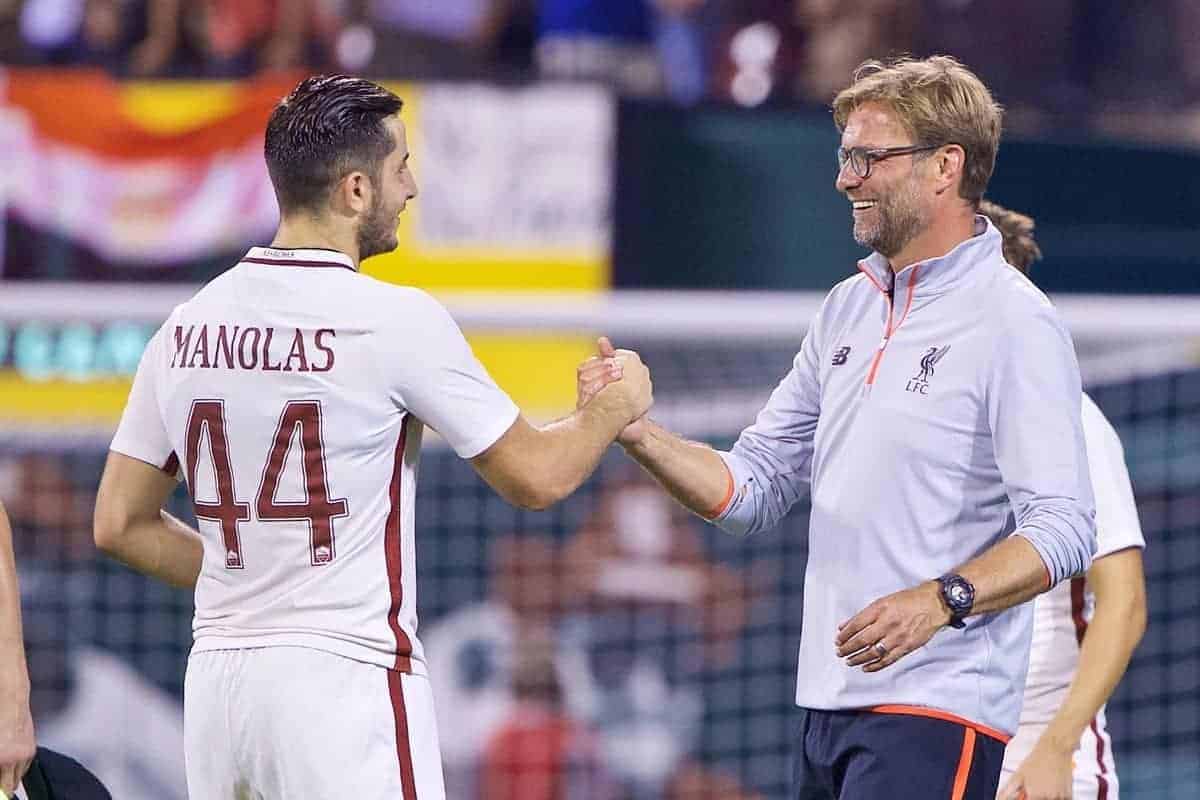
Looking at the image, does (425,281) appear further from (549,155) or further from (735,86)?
(735,86)

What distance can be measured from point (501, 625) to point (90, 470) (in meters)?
2.07

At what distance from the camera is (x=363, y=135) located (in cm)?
359

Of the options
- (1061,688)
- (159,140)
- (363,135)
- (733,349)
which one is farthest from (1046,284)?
(363,135)

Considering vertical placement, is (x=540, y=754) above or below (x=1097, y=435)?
below

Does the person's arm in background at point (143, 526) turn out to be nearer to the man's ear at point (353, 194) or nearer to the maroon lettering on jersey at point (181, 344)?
the maroon lettering on jersey at point (181, 344)

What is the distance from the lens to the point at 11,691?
12.2 feet

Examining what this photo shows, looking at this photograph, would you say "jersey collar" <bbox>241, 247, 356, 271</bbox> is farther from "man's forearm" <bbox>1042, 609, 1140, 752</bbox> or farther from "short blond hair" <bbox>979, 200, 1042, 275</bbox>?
"man's forearm" <bbox>1042, 609, 1140, 752</bbox>

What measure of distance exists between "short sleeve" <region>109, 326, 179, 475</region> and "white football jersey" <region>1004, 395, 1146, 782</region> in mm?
1842

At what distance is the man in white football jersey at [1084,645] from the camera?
3947 mm

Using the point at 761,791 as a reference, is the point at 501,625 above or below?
above

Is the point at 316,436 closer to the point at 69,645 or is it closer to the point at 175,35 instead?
the point at 69,645

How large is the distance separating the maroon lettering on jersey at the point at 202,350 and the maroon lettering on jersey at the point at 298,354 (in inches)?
6.3

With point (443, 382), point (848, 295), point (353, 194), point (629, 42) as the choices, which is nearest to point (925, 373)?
point (848, 295)

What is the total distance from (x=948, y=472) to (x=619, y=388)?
0.71 metres
